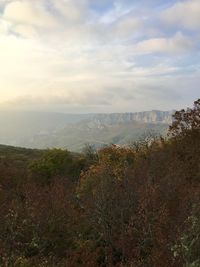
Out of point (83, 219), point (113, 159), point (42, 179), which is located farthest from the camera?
point (42, 179)

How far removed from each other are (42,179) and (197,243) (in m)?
62.8

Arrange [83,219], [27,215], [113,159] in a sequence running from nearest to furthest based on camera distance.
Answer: [27,215], [83,219], [113,159]

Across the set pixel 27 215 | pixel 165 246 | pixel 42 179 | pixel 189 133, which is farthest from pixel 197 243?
pixel 42 179

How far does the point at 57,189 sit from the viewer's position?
3319cm

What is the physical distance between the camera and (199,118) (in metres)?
53.2

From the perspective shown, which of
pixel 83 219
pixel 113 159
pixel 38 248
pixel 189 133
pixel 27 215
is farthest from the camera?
pixel 113 159

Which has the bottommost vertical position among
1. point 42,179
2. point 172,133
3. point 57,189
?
point 42,179

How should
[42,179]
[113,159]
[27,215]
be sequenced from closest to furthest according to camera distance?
[27,215] → [113,159] → [42,179]

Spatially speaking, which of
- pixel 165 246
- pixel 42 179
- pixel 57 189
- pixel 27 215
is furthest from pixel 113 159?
pixel 165 246

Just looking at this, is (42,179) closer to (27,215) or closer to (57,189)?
(57,189)

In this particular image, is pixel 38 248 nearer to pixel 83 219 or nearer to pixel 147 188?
pixel 83 219

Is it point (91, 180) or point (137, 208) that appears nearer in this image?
point (137, 208)

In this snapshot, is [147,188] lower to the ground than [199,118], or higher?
lower

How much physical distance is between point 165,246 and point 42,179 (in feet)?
193
